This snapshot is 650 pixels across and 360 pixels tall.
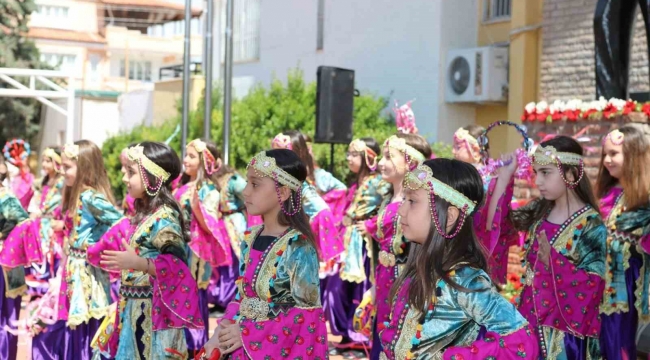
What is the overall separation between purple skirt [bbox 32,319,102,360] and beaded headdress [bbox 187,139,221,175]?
2403mm

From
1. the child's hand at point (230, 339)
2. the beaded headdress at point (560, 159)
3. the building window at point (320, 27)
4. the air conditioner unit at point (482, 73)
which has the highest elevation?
the building window at point (320, 27)

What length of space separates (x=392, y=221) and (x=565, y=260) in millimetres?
1251

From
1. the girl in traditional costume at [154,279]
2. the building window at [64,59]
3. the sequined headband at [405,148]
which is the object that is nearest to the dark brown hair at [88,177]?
the girl in traditional costume at [154,279]

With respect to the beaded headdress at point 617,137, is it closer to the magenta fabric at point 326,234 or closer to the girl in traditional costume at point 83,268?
the magenta fabric at point 326,234

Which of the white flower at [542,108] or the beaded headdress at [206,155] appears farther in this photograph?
the white flower at [542,108]

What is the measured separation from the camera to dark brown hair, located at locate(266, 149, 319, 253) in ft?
15.1

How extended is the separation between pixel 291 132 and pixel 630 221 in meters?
3.45

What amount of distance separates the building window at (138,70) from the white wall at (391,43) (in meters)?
15.4

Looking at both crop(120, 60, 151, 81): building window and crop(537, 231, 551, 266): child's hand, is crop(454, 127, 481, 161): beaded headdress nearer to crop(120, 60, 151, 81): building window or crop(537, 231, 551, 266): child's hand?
crop(537, 231, 551, 266): child's hand

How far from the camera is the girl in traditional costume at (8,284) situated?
676 centimetres

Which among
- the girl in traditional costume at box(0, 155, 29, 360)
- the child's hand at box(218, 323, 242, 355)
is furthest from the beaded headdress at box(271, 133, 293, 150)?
the child's hand at box(218, 323, 242, 355)

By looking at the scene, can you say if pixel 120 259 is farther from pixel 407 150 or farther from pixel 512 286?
pixel 512 286

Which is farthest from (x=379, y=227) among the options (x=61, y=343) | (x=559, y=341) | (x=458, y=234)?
(x=458, y=234)

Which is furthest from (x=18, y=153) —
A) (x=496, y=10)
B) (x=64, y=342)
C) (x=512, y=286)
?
(x=496, y=10)
